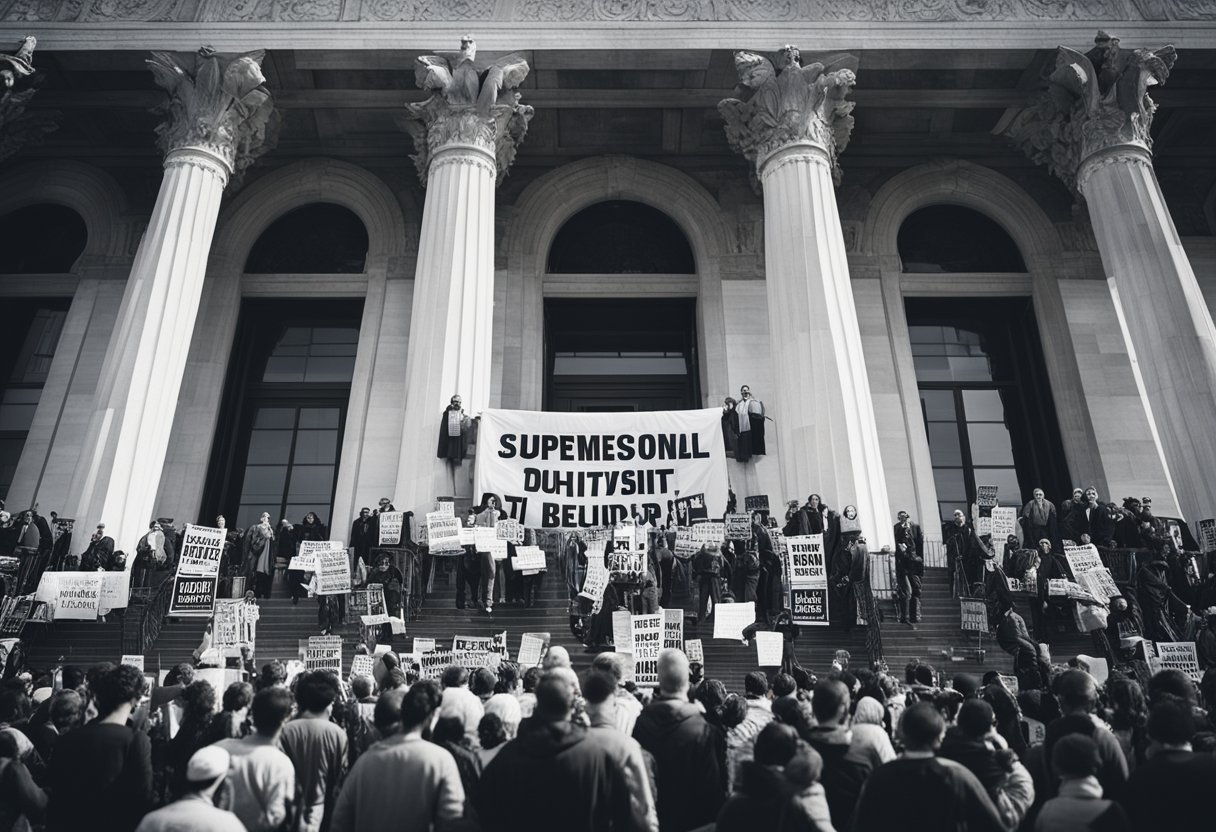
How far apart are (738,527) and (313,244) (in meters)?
15.5

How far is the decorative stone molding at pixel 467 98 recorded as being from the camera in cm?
1923

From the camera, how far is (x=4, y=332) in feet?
75.2

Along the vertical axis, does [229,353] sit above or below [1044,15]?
below

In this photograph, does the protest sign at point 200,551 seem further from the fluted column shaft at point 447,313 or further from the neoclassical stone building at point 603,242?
the fluted column shaft at point 447,313

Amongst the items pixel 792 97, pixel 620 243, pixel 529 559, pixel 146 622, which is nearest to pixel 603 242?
pixel 620 243

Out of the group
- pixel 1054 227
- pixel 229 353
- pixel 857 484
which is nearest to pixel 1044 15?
pixel 1054 227

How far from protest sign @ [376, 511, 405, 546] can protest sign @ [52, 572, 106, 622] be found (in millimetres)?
4080

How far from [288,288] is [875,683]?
20.6m

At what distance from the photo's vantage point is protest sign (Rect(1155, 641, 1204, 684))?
10188 millimetres

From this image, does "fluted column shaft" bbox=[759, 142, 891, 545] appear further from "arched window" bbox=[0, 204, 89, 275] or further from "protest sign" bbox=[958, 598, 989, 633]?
"arched window" bbox=[0, 204, 89, 275]

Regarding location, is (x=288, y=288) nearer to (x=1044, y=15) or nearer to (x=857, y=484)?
(x=857, y=484)

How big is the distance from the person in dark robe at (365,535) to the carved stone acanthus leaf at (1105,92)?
1667 cm

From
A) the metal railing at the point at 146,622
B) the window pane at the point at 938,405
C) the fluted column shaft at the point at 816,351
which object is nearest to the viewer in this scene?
the metal railing at the point at 146,622

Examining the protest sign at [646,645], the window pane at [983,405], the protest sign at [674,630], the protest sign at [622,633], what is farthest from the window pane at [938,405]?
the protest sign at [622,633]
